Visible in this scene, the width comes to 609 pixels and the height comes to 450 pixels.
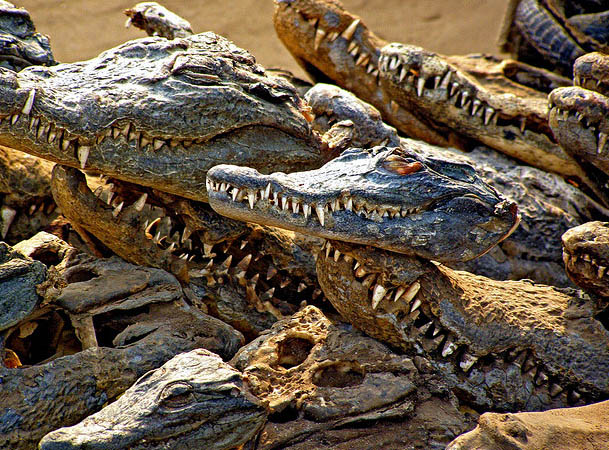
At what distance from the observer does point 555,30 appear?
5.20 metres

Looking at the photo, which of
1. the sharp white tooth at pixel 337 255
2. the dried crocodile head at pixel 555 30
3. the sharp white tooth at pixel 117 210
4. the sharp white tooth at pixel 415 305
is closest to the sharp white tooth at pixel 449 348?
the sharp white tooth at pixel 415 305

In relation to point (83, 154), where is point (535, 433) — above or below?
below

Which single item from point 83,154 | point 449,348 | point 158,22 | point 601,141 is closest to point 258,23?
point 158,22

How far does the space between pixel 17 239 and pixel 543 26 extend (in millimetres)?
4084

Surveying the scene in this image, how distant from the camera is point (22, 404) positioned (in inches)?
86.0

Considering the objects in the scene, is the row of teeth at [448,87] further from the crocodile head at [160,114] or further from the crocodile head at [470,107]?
the crocodile head at [160,114]

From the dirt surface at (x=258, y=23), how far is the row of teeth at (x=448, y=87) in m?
3.94

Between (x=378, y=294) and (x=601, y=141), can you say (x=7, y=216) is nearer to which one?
(x=378, y=294)

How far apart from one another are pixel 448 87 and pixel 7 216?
8.54 feet

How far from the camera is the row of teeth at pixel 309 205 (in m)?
2.38

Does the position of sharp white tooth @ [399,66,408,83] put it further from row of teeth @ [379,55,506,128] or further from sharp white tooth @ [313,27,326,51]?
sharp white tooth @ [313,27,326,51]

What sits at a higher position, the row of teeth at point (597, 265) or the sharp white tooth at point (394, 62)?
the sharp white tooth at point (394, 62)

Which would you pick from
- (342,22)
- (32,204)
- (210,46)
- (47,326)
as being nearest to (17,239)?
(32,204)

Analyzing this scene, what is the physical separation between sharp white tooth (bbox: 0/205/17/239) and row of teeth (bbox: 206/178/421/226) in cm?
152
